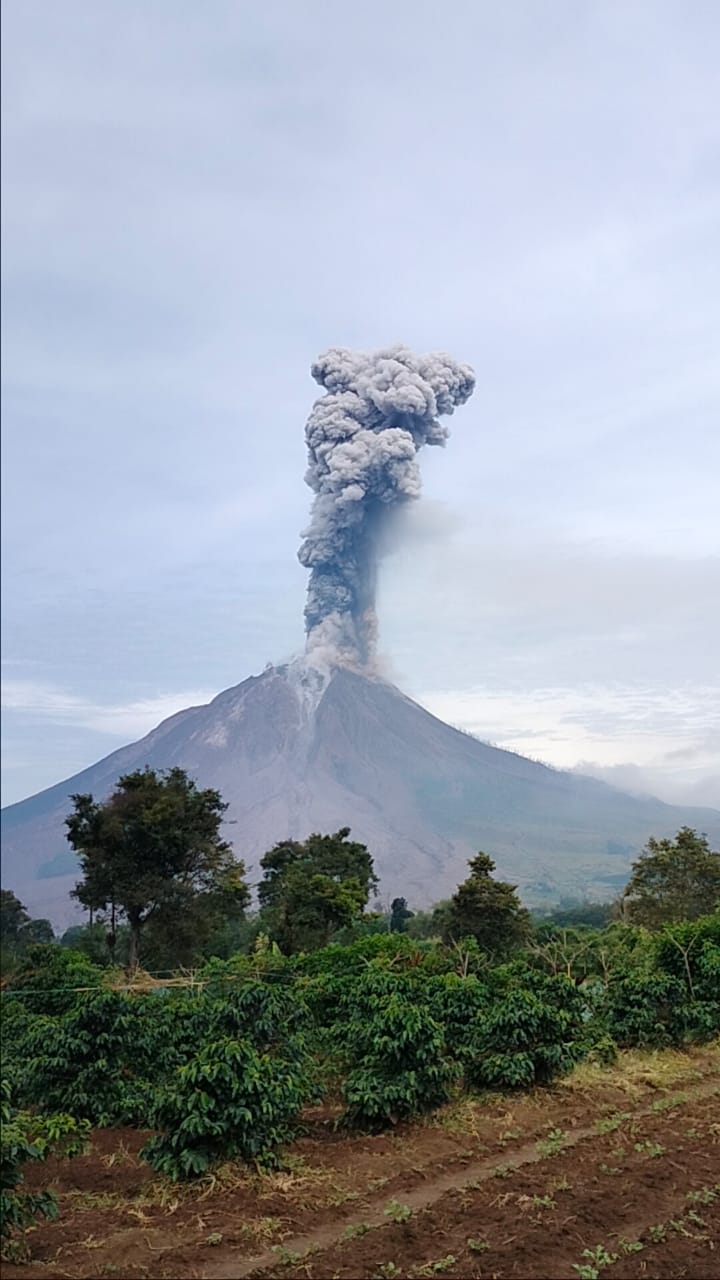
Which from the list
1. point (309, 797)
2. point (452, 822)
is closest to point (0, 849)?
point (309, 797)

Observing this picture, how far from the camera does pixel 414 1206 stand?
4637 mm

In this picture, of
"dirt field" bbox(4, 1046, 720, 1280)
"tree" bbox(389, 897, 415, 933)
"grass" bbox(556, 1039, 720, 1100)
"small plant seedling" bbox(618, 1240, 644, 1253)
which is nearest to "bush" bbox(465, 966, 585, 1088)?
"grass" bbox(556, 1039, 720, 1100)

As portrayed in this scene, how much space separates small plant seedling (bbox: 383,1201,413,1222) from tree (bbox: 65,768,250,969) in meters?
16.3

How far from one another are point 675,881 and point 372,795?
2985 inches

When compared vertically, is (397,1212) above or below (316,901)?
below

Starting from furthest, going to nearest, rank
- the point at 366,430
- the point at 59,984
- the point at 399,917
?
the point at 366,430
the point at 399,917
the point at 59,984

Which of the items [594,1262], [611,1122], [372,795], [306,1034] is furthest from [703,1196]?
[372,795]

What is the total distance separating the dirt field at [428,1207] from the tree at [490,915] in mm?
13502

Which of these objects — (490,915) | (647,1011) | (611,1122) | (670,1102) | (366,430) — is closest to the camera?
(611,1122)

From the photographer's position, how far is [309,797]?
91.6m

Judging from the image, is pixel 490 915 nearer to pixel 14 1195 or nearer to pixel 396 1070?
pixel 396 1070

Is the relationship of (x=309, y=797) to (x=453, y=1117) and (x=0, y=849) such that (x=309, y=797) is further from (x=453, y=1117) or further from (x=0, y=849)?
(x=453, y=1117)

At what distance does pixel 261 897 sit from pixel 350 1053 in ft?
63.4

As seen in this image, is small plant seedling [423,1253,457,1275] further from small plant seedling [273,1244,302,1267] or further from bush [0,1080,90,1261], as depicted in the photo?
bush [0,1080,90,1261]
